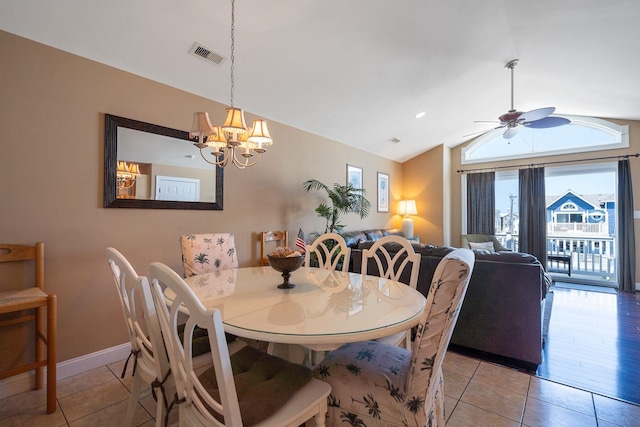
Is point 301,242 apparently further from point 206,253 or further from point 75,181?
point 75,181

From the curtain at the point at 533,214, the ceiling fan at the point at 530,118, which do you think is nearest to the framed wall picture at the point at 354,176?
the ceiling fan at the point at 530,118

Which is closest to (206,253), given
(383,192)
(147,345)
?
(147,345)

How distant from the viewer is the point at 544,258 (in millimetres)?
5250

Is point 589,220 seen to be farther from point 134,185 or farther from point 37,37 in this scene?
point 37,37

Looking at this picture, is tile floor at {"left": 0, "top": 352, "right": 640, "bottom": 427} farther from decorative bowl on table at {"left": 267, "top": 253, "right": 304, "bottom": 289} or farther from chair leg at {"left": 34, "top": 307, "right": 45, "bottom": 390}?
decorative bowl on table at {"left": 267, "top": 253, "right": 304, "bottom": 289}

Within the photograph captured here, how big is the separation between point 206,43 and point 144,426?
2.71 meters

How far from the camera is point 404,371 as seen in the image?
126 centimetres

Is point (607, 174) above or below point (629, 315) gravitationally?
above

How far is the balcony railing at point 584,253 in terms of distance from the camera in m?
5.16

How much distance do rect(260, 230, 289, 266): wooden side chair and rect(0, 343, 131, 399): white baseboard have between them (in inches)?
59.8

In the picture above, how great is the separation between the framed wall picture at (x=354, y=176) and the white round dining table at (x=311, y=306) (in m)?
3.24

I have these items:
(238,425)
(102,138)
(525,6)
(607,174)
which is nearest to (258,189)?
(102,138)

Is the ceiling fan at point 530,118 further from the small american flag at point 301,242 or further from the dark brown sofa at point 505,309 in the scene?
the small american flag at point 301,242

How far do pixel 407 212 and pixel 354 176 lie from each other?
6.01 ft
